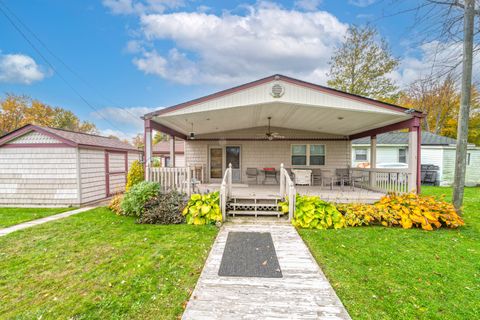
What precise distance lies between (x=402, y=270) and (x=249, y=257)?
240 cm

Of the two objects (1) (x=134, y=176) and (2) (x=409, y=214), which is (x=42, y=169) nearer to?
(1) (x=134, y=176)

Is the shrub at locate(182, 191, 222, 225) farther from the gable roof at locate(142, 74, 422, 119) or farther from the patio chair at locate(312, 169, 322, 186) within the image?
the patio chair at locate(312, 169, 322, 186)

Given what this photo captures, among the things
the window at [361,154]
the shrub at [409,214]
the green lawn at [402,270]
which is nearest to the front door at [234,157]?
the shrub at [409,214]

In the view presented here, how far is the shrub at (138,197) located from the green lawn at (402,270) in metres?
4.38

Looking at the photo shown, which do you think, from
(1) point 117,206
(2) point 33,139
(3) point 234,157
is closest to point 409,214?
(3) point 234,157

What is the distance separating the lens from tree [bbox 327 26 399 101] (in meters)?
17.7

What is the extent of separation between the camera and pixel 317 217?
5105 millimetres

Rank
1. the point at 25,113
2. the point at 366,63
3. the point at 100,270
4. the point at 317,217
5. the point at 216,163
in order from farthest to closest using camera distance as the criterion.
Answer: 1. the point at 25,113
2. the point at 366,63
3. the point at 216,163
4. the point at 317,217
5. the point at 100,270

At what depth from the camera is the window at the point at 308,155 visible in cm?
1012

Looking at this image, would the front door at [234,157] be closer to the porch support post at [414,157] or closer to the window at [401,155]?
the porch support post at [414,157]

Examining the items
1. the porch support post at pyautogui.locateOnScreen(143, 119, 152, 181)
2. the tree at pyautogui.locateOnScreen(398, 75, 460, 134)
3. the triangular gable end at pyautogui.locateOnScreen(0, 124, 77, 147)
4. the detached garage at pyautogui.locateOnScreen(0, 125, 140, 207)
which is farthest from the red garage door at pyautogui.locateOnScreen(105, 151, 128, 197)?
the tree at pyautogui.locateOnScreen(398, 75, 460, 134)

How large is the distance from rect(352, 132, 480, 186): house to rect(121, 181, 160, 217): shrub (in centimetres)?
1390

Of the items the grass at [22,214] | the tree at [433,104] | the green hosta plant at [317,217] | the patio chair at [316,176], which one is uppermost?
the tree at [433,104]

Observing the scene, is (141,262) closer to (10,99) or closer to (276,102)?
(276,102)
